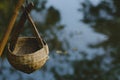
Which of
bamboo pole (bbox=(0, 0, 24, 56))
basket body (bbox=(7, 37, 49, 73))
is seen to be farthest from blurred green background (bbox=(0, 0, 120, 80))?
bamboo pole (bbox=(0, 0, 24, 56))

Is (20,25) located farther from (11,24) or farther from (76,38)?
(76,38)

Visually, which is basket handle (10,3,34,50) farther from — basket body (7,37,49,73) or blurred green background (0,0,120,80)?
blurred green background (0,0,120,80)

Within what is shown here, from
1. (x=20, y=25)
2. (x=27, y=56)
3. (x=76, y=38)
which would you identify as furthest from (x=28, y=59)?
(x=76, y=38)

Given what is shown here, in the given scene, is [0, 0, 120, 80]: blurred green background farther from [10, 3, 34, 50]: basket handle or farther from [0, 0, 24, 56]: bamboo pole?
[0, 0, 24, 56]: bamboo pole

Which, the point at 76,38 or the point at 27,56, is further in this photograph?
the point at 76,38

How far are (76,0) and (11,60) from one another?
354 cm

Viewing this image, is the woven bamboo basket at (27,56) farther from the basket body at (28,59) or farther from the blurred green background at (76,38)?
the blurred green background at (76,38)

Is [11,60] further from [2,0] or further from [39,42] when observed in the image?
[2,0]

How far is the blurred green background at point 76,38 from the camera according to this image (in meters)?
4.43

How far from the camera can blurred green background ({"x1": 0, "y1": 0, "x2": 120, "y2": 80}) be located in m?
4.43

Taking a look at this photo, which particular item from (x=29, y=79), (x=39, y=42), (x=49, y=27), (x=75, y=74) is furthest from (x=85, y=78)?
(x=39, y=42)

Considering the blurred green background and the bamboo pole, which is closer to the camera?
the bamboo pole

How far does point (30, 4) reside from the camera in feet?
6.16

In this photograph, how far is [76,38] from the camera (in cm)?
488
